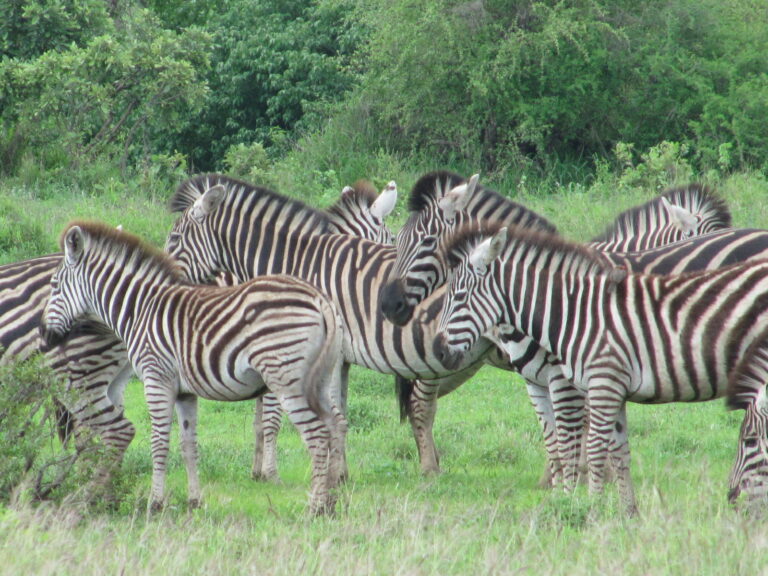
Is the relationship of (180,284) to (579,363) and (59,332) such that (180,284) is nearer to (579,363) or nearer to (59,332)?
(59,332)

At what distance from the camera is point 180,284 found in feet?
24.6

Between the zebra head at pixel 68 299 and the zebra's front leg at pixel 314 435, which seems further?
the zebra head at pixel 68 299

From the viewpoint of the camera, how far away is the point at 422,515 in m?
5.92

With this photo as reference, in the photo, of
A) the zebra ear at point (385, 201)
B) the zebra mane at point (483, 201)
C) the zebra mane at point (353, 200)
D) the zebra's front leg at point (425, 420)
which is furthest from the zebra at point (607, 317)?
the zebra mane at point (353, 200)

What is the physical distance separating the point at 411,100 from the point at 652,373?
1754 cm

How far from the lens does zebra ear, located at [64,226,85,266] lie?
748 cm

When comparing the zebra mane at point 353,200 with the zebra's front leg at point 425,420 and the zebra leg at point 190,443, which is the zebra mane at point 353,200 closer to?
the zebra's front leg at point 425,420

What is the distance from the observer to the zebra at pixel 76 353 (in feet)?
24.6

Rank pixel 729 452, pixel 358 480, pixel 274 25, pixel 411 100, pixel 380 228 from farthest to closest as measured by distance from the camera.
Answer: pixel 274 25 < pixel 411 100 < pixel 380 228 < pixel 729 452 < pixel 358 480

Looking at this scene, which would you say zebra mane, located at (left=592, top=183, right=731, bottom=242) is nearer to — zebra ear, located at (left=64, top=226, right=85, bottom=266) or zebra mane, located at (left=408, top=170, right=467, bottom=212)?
zebra mane, located at (left=408, top=170, right=467, bottom=212)

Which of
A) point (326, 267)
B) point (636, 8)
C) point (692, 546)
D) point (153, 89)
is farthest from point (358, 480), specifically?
point (636, 8)

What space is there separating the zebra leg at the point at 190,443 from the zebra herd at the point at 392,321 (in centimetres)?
1

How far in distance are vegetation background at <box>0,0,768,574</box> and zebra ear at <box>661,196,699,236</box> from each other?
191 centimetres

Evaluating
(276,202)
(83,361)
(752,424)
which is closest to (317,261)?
(276,202)
